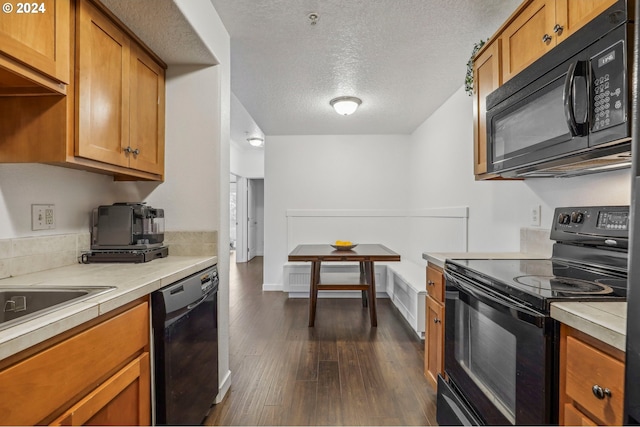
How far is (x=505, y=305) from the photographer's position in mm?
1119

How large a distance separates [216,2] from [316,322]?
2895 millimetres

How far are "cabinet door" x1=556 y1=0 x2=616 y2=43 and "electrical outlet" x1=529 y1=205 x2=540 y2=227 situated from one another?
1.04 meters

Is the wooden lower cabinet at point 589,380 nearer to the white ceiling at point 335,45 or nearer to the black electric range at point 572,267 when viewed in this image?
the black electric range at point 572,267

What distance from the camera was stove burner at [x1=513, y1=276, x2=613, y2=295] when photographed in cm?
104

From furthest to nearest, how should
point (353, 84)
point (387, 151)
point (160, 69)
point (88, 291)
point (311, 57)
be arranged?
point (387, 151) → point (353, 84) → point (311, 57) → point (160, 69) → point (88, 291)

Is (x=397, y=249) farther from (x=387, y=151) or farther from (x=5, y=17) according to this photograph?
(x=5, y=17)

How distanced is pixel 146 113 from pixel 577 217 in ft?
7.69

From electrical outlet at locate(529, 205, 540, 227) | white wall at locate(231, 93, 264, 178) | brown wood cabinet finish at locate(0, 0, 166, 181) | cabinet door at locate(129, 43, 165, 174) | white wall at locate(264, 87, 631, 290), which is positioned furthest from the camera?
white wall at locate(231, 93, 264, 178)

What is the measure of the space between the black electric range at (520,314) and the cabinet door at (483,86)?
0.51 meters

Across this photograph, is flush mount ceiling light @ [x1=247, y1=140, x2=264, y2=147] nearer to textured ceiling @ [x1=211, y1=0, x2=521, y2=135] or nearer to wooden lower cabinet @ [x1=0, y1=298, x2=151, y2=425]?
textured ceiling @ [x1=211, y1=0, x2=521, y2=135]

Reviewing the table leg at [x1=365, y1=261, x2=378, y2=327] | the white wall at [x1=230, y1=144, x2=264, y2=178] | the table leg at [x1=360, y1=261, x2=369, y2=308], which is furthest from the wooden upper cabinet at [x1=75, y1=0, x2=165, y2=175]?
the white wall at [x1=230, y1=144, x2=264, y2=178]

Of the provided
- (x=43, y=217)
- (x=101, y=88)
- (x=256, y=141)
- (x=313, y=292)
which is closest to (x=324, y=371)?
(x=313, y=292)

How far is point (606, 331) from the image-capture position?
75 cm

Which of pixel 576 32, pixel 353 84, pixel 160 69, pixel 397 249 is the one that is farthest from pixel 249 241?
pixel 576 32
